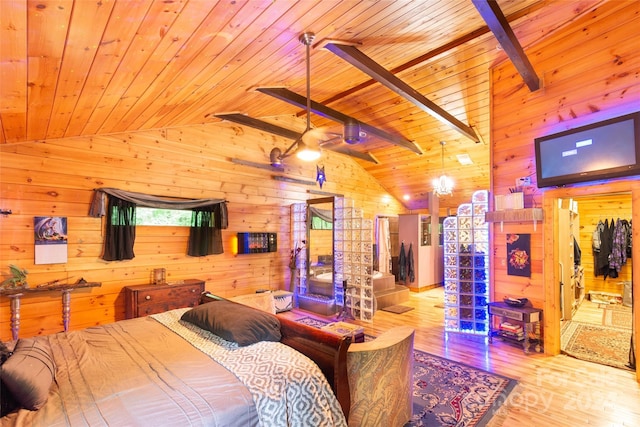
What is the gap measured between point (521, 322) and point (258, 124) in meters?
5.09

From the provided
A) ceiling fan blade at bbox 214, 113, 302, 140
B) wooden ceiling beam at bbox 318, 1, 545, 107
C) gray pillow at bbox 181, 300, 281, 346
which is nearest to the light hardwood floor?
gray pillow at bbox 181, 300, 281, 346

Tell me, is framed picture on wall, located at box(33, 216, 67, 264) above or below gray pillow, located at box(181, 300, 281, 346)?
above

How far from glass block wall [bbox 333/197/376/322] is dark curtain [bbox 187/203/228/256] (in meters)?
2.05

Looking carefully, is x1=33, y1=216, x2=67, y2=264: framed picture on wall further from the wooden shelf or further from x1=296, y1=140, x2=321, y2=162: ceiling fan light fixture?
the wooden shelf

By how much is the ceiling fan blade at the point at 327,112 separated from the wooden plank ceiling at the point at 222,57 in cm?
13

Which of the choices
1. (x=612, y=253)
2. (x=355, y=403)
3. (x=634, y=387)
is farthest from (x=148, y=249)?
(x=612, y=253)

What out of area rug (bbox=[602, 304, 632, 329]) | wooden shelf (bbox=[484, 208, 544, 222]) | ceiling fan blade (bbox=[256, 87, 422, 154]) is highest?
ceiling fan blade (bbox=[256, 87, 422, 154])

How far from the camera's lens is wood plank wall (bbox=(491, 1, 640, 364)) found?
3.34 m

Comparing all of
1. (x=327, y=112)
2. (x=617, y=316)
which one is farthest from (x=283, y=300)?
(x=617, y=316)

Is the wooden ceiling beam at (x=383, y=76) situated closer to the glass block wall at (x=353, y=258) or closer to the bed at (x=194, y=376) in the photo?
the glass block wall at (x=353, y=258)

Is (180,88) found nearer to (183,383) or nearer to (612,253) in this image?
(183,383)

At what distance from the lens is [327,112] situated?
498 centimetres

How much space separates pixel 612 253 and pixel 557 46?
4.92m

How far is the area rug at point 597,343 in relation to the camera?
371 cm
